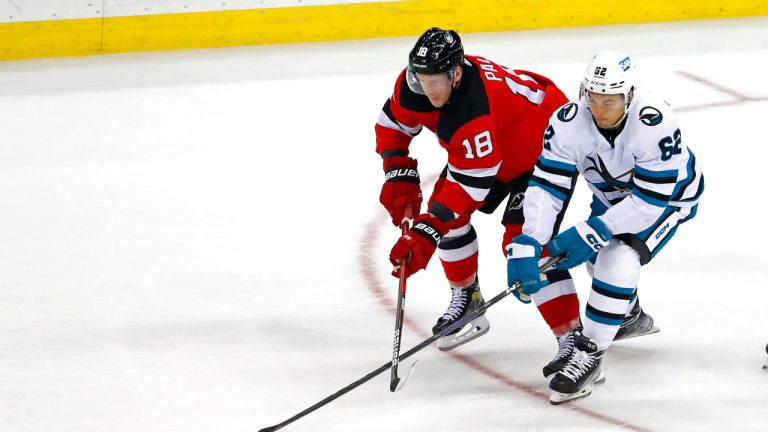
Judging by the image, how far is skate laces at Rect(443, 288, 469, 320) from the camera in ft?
12.2

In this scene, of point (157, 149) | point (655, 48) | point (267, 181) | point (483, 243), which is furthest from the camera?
point (655, 48)

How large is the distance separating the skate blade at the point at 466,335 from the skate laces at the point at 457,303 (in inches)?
2.7

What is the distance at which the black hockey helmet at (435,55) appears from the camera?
3.14 m

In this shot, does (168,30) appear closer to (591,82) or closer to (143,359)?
(143,359)

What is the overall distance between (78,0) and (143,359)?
4.50 meters

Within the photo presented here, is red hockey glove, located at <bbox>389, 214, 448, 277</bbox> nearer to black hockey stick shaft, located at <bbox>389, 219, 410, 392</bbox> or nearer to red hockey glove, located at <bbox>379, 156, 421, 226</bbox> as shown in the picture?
black hockey stick shaft, located at <bbox>389, 219, 410, 392</bbox>

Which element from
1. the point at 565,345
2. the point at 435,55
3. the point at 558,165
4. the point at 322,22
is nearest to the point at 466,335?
the point at 565,345

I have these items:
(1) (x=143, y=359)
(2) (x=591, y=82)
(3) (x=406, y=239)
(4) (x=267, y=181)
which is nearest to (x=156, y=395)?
(1) (x=143, y=359)

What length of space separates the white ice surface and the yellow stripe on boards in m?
0.36

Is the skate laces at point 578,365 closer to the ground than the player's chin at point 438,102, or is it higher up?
closer to the ground

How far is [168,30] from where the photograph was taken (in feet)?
25.3

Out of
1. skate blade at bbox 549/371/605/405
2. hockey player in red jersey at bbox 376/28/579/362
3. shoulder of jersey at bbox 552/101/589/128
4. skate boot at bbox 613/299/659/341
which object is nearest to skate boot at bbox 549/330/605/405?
skate blade at bbox 549/371/605/405

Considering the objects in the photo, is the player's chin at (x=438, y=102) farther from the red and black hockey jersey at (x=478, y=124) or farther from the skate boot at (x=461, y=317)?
the skate boot at (x=461, y=317)

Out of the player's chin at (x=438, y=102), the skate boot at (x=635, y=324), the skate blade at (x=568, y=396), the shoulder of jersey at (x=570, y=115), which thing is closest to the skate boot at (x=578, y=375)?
the skate blade at (x=568, y=396)
